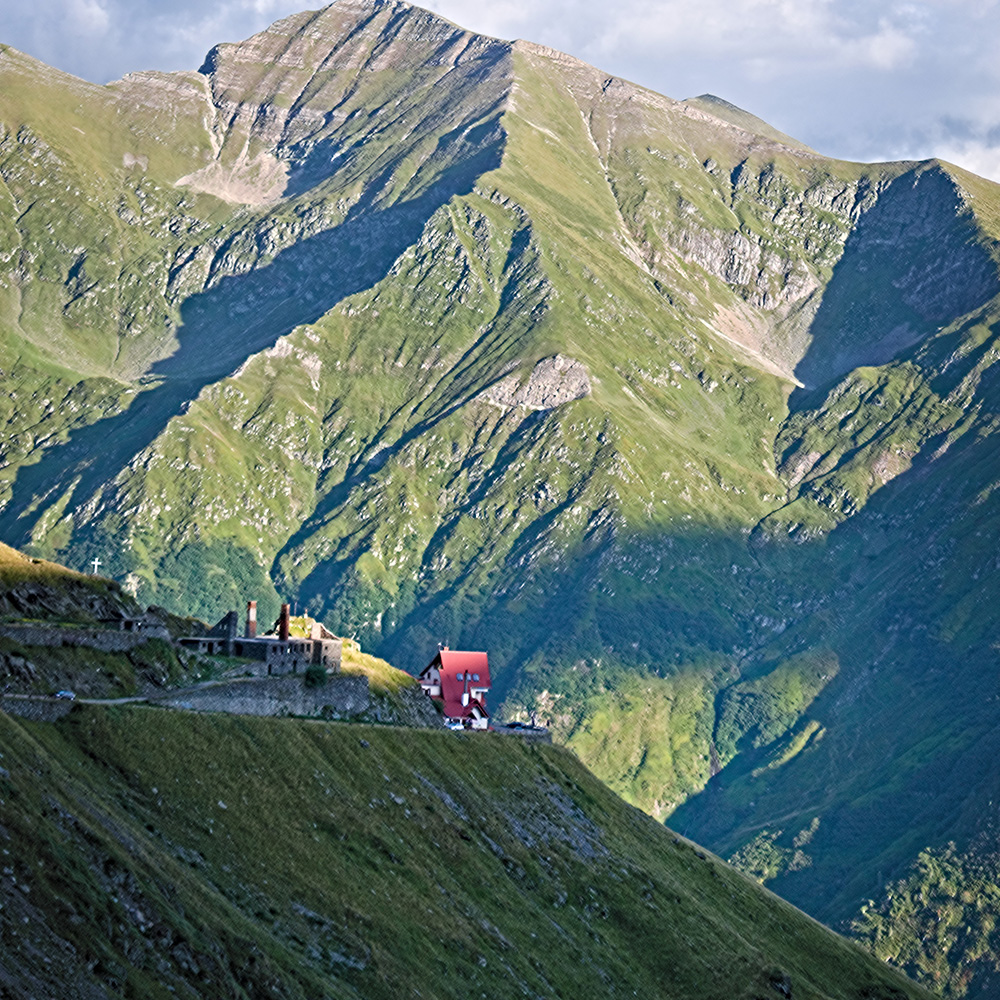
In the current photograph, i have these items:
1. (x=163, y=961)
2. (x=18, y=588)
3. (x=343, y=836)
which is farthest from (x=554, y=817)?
(x=163, y=961)

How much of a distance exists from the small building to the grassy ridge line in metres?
10.3

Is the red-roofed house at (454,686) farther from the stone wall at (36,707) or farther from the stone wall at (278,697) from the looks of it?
the stone wall at (36,707)

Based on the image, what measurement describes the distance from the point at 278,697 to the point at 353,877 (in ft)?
88.9

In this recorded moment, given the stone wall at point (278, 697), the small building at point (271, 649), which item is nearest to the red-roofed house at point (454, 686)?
the stone wall at point (278, 697)

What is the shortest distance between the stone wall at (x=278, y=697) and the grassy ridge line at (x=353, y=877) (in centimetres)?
643

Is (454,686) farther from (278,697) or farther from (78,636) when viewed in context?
(78,636)

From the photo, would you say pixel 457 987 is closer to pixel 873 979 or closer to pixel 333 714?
pixel 333 714

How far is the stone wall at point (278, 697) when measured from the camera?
4843 inches

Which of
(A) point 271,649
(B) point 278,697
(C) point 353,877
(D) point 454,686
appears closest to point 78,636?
(B) point 278,697

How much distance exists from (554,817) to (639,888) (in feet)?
31.7

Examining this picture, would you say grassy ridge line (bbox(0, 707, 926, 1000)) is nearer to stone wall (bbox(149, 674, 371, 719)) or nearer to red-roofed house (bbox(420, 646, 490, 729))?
stone wall (bbox(149, 674, 371, 719))

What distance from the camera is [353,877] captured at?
11062 centimetres

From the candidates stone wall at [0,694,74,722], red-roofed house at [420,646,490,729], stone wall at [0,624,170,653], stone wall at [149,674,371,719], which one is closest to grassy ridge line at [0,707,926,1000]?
stone wall at [0,694,74,722]

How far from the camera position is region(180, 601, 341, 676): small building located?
140 m
